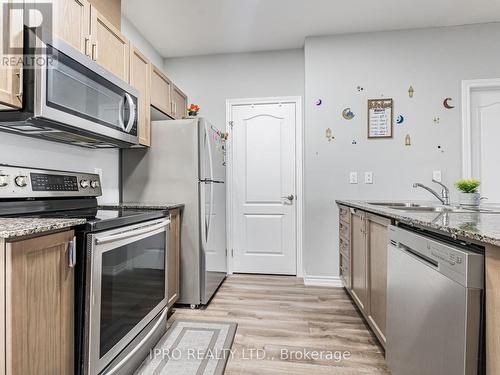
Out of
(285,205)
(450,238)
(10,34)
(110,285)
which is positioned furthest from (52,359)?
(285,205)

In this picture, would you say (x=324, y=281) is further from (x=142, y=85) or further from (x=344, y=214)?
(x=142, y=85)

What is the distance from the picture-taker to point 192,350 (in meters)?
1.84

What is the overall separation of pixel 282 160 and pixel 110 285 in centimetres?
245

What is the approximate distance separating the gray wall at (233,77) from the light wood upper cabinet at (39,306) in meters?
2.67

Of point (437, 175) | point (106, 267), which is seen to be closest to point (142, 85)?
point (106, 267)

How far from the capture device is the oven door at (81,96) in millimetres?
1304

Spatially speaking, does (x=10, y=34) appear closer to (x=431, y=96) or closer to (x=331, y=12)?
(x=331, y=12)

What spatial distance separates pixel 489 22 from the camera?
112 inches

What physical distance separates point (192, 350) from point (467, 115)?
3.25 m

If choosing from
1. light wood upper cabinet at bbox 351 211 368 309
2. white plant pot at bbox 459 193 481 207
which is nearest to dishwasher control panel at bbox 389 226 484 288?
light wood upper cabinet at bbox 351 211 368 309

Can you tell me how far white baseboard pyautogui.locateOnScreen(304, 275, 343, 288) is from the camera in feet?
9.93

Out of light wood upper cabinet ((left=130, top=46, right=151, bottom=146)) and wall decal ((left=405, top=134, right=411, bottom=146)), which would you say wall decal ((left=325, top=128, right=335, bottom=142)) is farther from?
light wood upper cabinet ((left=130, top=46, right=151, bottom=146))

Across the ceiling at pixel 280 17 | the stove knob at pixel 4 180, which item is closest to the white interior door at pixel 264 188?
the ceiling at pixel 280 17

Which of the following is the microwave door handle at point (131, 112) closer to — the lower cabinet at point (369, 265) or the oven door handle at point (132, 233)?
the oven door handle at point (132, 233)
